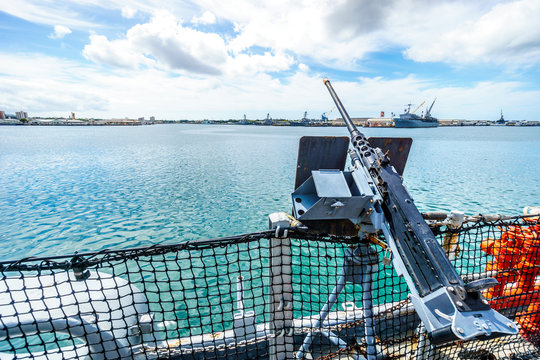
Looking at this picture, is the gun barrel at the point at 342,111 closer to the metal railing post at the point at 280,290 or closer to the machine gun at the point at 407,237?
the machine gun at the point at 407,237

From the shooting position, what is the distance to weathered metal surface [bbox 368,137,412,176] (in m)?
3.16

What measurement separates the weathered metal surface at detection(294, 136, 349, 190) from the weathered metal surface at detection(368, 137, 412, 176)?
491 millimetres

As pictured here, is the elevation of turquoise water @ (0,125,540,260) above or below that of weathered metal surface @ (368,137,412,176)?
below

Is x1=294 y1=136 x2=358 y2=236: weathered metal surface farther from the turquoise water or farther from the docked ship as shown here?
the docked ship

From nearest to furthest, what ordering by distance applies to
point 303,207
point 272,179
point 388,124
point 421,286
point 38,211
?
point 421,286 → point 303,207 → point 38,211 → point 272,179 → point 388,124

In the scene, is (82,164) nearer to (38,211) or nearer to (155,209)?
(38,211)

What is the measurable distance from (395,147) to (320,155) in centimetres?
104

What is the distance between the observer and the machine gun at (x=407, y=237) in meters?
1.57

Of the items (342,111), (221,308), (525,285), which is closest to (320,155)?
(342,111)

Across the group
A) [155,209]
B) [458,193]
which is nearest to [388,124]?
[458,193]

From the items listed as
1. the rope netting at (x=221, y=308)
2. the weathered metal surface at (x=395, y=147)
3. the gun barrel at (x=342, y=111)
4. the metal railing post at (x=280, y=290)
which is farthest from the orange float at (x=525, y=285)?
the metal railing post at (x=280, y=290)

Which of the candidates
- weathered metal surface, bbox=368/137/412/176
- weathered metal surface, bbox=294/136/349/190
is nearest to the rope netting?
weathered metal surface, bbox=294/136/349/190

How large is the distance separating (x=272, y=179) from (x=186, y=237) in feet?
35.4

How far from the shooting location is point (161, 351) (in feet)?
9.04
